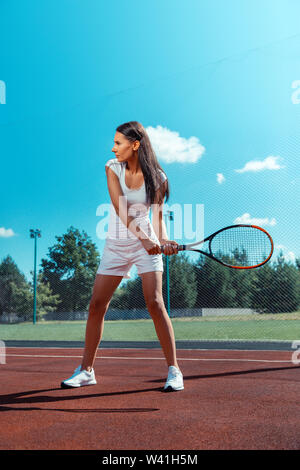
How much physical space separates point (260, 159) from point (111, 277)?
7.73 metres

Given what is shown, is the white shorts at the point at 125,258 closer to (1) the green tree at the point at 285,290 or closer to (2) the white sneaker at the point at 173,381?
(2) the white sneaker at the point at 173,381

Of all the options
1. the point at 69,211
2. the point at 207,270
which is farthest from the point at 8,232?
the point at 207,270

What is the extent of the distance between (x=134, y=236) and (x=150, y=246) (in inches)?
6.7

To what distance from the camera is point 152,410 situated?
245 cm

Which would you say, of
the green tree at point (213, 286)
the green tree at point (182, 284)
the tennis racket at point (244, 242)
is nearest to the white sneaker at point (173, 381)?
the tennis racket at point (244, 242)

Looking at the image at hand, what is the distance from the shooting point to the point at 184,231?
416 inches

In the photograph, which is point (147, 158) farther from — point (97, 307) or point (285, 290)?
point (285, 290)

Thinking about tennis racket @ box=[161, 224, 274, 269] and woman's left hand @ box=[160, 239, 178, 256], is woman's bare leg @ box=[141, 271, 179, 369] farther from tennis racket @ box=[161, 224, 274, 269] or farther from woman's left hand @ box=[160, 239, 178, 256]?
tennis racket @ box=[161, 224, 274, 269]

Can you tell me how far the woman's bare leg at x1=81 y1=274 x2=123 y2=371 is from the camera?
307cm

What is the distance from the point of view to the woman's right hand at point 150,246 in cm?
292

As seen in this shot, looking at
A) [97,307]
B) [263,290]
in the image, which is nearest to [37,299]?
[263,290]

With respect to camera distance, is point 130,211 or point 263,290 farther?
point 263,290

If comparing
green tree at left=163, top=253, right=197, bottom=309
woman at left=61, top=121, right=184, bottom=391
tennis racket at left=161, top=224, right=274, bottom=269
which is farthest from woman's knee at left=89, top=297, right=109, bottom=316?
green tree at left=163, top=253, right=197, bottom=309

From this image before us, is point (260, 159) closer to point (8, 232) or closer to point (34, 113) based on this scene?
point (34, 113)
